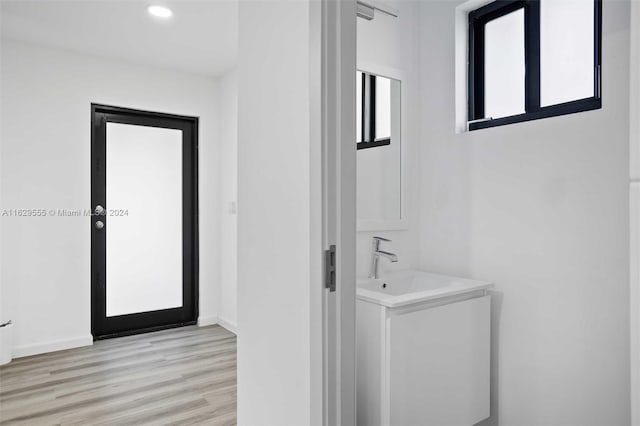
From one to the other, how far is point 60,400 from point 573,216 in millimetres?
2932

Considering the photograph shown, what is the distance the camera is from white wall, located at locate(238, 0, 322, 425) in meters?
0.96

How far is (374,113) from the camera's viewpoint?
237 centimetres

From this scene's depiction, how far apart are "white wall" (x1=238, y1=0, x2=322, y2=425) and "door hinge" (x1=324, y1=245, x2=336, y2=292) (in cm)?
2

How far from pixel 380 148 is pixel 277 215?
4.63ft

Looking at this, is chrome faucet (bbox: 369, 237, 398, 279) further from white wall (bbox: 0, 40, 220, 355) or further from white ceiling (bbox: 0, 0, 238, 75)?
white wall (bbox: 0, 40, 220, 355)

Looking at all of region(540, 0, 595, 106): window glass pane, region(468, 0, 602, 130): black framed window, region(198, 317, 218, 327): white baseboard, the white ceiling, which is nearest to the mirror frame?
region(468, 0, 602, 130): black framed window

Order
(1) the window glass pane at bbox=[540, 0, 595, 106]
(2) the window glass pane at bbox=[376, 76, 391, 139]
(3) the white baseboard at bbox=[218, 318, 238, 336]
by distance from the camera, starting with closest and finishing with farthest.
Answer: (1) the window glass pane at bbox=[540, 0, 595, 106], (2) the window glass pane at bbox=[376, 76, 391, 139], (3) the white baseboard at bbox=[218, 318, 238, 336]

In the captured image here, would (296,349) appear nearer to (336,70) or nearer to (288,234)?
(288,234)

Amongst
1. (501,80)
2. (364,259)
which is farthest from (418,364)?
(501,80)

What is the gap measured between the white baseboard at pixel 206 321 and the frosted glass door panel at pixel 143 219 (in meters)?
0.26

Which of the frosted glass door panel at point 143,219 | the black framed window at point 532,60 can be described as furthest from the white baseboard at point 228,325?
the black framed window at point 532,60

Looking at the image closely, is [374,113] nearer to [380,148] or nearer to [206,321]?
[380,148]

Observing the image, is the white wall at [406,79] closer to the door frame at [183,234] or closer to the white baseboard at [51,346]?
the door frame at [183,234]

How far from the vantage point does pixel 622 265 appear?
5.48 ft
